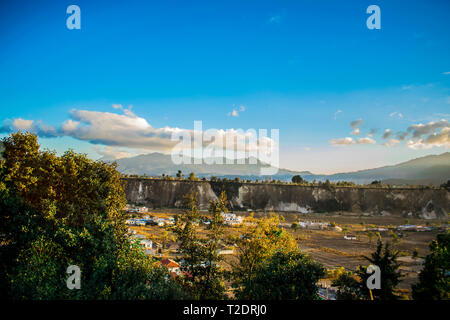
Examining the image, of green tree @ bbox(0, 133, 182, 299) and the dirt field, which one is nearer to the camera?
green tree @ bbox(0, 133, 182, 299)

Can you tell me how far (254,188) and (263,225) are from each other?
93.9 m

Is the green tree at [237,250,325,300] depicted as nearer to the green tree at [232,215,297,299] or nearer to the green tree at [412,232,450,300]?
the green tree at [232,215,297,299]

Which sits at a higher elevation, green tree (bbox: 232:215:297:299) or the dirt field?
green tree (bbox: 232:215:297:299)

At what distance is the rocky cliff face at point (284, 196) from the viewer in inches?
4124

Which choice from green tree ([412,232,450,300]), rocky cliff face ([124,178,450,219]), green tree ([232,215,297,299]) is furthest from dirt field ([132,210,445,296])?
rocky cliff face ([124,178,450,219])

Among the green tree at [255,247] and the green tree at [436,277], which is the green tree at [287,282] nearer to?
the green tree at [255,247]

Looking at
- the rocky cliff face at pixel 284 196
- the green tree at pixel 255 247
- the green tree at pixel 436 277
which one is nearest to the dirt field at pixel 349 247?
the green tree at pixel 255 247

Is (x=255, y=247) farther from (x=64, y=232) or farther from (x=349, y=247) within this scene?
(x=349, y=247)

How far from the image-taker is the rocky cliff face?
10475 centimetres

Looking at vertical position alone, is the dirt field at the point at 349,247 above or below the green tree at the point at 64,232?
below

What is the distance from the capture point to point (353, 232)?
69.5 m

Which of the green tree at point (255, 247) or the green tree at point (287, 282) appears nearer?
the green tree at point (287, 282)
